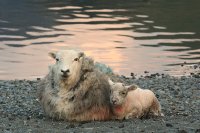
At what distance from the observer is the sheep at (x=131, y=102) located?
12750 mm

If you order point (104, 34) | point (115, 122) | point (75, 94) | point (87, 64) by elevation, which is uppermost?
point (87, 64)

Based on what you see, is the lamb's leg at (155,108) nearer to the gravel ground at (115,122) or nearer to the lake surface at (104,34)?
the gravel ground at (115,122)

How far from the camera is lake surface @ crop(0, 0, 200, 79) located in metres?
29.3

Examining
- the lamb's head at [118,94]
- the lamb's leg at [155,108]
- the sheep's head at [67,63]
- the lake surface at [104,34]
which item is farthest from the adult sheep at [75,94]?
the lake surface at [104,34]

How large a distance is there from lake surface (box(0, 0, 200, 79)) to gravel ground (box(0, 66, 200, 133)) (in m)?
7.19

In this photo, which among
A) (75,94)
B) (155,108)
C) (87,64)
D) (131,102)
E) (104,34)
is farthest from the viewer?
(104,34)

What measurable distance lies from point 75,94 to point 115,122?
3.10ft

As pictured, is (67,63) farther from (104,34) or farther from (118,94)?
(104,34)

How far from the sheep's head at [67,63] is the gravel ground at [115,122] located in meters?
0.98

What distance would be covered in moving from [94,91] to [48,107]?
971 mm

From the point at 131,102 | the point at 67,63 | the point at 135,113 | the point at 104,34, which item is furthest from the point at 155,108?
the point at 104,34

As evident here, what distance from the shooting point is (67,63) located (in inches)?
495

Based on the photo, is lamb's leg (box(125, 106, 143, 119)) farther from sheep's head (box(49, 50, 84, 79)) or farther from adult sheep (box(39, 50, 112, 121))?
sheep's head (box(49, 50, 84, 79))

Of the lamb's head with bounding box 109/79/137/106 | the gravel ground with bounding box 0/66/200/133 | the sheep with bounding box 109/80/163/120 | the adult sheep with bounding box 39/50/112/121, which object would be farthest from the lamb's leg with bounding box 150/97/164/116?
the adult sheep with bounding box 39/50/112/121
